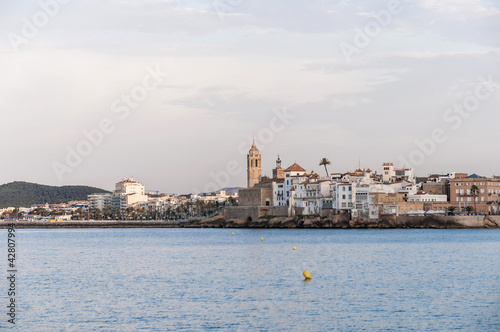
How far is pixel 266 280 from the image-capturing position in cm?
3512

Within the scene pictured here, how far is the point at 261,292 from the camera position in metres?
30.8

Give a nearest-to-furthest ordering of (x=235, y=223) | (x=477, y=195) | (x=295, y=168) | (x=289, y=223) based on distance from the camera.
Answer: (x=477, y=195)
(x=289, y=223)
(x=295, y=168)
(x=235, y=223)

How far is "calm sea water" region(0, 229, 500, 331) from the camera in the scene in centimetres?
2409

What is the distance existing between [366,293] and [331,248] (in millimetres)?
26585

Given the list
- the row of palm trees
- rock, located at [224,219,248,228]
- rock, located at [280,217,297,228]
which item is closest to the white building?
rock, located at [280,217,297,228]

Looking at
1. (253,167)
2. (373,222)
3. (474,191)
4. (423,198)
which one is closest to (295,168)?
(253,167)

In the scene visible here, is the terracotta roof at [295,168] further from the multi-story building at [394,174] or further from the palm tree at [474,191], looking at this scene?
the palm tree at [474,191]

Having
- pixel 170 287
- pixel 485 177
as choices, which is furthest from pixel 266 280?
pixel 485 177

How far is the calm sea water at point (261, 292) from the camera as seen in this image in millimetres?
24094

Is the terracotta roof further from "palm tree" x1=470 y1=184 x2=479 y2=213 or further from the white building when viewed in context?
"palm tree" x1=470 y1=184 x2=479 y2=213

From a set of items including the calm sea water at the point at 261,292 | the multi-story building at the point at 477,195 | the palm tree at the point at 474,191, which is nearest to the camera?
the calm sea water at the point at 261,292

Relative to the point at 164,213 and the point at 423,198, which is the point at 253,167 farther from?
the point at 164,213

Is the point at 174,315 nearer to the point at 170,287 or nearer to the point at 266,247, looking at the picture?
the point at 170,287

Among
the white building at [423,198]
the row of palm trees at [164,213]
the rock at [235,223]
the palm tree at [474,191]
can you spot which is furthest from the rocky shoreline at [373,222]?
the row of palm trees at [164,213]
